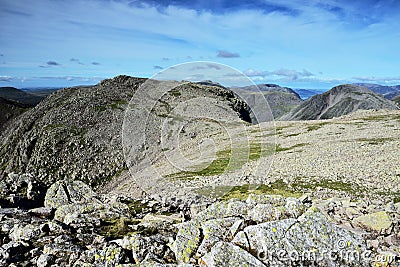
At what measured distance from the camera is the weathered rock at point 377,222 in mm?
14316

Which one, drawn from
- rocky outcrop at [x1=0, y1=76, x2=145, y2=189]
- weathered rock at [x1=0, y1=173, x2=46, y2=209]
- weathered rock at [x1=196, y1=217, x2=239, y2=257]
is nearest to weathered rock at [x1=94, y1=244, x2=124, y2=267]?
weathered rock at [x1=196, y1=217, x2=239, y2=257]

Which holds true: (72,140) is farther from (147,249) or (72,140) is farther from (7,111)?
(7,111)

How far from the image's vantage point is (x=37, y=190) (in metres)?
23.0

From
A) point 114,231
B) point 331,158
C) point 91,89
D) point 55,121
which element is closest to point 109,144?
point 55,121

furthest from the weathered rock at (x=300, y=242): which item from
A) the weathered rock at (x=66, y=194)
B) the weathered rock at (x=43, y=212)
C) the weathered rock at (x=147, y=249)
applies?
the weathered rock at (x=66, y=194)

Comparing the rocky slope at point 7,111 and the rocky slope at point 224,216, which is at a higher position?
the rocky slope at point 7,111

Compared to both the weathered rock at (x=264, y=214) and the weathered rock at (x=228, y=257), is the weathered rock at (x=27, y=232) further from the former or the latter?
the weathered rock at (x=264, y=214)

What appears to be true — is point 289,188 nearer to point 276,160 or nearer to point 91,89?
point 276,160

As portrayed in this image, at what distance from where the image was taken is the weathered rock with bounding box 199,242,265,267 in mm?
9648

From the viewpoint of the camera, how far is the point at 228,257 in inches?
385

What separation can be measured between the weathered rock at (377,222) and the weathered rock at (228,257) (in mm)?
7897

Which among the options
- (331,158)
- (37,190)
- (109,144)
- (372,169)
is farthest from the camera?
(109,144)

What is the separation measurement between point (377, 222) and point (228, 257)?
894 cm

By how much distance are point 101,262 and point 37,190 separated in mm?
14981
